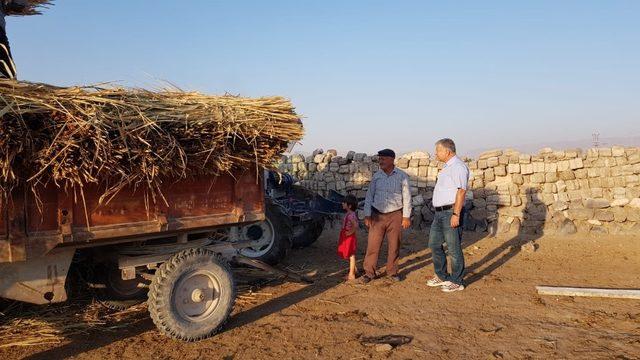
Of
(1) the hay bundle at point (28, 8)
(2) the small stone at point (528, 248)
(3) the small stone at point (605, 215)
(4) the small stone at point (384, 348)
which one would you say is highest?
(1) the hay bundle at point (28, 8)

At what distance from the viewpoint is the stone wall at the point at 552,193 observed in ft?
33.2

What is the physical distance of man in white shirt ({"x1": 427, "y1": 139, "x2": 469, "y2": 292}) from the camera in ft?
18.7

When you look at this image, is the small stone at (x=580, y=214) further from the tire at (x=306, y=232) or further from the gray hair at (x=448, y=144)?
the gray hair at (x=448, y=144)

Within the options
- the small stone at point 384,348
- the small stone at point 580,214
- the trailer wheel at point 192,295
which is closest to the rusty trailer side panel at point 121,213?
the trailer wheel at point 192,295

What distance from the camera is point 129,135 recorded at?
3.59 metres

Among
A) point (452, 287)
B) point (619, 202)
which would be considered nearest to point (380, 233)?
point (452, 287)

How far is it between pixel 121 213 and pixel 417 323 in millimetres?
2898

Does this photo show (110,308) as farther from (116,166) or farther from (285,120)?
(285,120)

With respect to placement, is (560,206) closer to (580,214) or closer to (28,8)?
(580,214)

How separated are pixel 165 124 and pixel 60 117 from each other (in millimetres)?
735

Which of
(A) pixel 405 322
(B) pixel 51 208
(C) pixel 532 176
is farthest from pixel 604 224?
(B) pixel 51 208

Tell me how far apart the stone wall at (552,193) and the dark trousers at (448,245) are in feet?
15.6

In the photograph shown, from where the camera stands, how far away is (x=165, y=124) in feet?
12.6

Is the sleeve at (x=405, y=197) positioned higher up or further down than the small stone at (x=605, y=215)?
higher up
